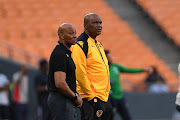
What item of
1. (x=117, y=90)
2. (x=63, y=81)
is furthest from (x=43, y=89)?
(x=63, y=81)

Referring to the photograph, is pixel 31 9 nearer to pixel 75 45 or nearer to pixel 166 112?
pixel 166 112

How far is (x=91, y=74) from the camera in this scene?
6.82 meters

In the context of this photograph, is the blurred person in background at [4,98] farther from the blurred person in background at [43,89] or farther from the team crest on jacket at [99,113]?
the team crest on jacket at [99,113]

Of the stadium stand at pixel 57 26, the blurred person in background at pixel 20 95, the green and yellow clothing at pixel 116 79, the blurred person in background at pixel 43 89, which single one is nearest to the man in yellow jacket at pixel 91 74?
the green and yellow clothing at pixel 116 79

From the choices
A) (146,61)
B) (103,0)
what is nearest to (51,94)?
(146,61)

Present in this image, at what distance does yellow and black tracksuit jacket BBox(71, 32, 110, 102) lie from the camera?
21.7 feet

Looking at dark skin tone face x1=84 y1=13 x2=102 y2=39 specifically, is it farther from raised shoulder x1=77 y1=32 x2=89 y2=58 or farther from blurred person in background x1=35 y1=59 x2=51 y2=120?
blurred person in background x1=35 y1=59 x2=51 y2=120

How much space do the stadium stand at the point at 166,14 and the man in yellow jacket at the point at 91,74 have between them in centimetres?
1176

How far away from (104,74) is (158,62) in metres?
10.6

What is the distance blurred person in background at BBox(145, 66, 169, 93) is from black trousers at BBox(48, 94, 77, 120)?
9.17 metres

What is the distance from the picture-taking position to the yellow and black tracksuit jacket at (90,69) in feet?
21.7

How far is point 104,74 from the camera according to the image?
6875mm

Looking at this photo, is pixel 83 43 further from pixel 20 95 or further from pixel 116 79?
pixel 20 95

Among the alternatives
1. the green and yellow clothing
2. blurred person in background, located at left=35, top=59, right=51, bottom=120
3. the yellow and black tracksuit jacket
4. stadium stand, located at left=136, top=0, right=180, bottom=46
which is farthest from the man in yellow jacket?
stadium stand, located at left=136, top=0, right=180, bottom=46
